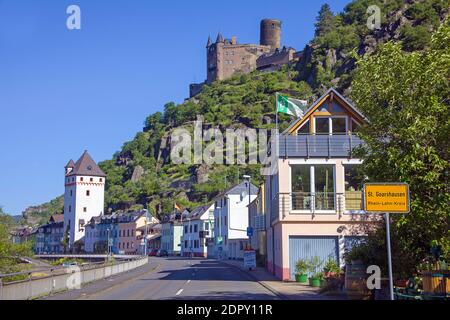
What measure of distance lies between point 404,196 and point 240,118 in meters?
164

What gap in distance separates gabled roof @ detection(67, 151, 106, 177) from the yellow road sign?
142m

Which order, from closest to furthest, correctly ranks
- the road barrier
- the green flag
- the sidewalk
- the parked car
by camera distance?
1. the road barrier
2. the sidewalk
3. the green flag
4. the parked car

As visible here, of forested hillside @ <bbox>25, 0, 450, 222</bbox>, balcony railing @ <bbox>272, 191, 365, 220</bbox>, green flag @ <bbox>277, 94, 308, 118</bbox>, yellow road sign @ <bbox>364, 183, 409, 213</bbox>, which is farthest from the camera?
forested hillside @ <bbox>25, 0, 450, 222</bbox>

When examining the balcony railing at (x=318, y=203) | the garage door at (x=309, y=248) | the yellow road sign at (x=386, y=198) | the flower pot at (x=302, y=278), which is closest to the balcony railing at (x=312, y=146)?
the balcony railing at (x=318, y=203)

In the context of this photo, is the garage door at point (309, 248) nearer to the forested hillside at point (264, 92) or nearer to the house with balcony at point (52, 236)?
the forested hillside at point (264, 92)

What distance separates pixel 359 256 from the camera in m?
21.5

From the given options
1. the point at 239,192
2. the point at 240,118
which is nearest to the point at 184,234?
the point at 239,192

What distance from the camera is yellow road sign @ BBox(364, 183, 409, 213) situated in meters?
12.0

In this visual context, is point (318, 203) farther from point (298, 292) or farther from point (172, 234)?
point (172, 234)

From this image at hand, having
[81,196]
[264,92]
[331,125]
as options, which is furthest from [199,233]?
[264,92]

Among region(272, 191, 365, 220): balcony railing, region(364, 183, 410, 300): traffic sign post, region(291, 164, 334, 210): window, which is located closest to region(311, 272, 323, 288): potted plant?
region(272, 191, 365, 220): balcony railing

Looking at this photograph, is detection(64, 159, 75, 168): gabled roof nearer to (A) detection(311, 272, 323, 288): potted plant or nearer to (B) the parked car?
(B) the parked car

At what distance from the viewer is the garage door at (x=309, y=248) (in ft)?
96.4

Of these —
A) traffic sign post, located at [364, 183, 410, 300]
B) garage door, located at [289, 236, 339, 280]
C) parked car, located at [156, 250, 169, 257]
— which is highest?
traffic sign post, located at [364, 183, 410, 300]
